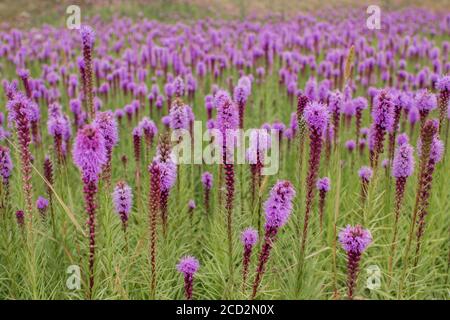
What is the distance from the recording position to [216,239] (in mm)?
3566

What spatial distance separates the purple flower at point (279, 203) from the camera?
2.44 m

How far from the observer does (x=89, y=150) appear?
212 centimetres

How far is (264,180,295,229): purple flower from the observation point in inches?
95.9

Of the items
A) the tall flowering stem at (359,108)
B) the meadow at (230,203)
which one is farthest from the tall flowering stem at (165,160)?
the tall flowering stem at (359,108)

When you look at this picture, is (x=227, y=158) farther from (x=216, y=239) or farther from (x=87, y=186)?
(x=216, y=239)

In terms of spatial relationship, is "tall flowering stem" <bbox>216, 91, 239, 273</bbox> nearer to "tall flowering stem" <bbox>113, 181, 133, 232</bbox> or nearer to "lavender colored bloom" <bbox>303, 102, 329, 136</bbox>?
"lavender colored bloom" <bbox>303, 102, 329, 136</bbox>

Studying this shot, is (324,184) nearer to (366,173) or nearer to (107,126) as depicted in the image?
(366,173)

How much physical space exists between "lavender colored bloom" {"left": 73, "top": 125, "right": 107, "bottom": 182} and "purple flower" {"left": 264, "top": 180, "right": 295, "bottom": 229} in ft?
2.75

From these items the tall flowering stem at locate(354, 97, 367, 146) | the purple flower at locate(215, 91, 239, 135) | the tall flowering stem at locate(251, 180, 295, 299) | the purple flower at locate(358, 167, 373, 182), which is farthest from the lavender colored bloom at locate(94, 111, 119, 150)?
the tall flowering stem at locate(354, 97, 367, 146)

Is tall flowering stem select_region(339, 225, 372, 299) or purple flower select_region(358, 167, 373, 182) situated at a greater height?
tall flowering stem select_region(339, 225, 372, 299)

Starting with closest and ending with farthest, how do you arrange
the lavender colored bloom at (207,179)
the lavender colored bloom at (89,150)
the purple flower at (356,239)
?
the lavender colored bloom at (89,150) < the purple flower at (356,239) < the lavender colored bloom at (207,179)

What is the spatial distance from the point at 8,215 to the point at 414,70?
7.44 meters

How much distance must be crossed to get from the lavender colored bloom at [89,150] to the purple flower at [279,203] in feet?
2.75

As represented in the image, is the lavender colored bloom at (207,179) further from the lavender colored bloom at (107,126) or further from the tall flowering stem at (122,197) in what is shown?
the lavender colored bloom at (107,126)
